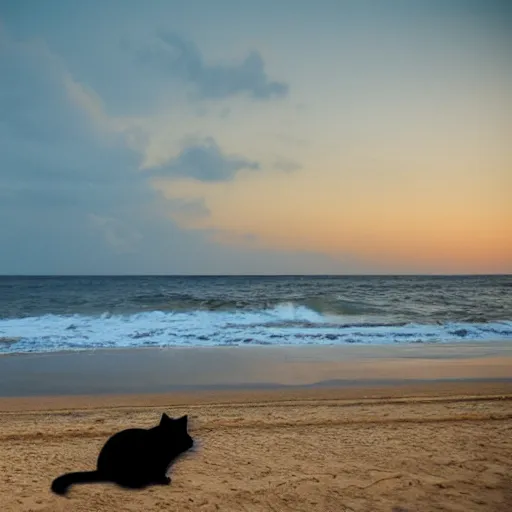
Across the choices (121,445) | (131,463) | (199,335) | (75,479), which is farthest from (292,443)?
(199,335)

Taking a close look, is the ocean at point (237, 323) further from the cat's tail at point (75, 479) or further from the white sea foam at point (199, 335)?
the cat's tail at point (75, 479)

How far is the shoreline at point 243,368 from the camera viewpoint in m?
8.55

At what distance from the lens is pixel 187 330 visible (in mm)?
16734

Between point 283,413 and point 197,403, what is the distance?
1618 mm

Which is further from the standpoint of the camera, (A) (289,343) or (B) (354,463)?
(A) (289,343)

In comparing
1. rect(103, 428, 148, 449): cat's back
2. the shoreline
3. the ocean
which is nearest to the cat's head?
rect(103, 428, 148, 449): cat's back

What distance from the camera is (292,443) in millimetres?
5082

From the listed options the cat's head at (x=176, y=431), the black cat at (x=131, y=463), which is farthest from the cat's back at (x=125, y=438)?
the cat's head at (x=176, y=431)

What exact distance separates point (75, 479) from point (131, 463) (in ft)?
1.66

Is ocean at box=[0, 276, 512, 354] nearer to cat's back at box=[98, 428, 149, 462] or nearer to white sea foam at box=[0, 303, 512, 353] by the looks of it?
white sea foam at box=[0, 303, 512, 353]

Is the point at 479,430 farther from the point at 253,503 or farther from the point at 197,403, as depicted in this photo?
the point at 197,403

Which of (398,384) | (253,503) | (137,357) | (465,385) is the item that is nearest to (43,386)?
(137,357)

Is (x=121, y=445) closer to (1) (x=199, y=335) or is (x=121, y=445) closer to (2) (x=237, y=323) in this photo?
(1) (x=199, y=335)

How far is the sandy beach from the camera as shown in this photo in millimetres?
3855
